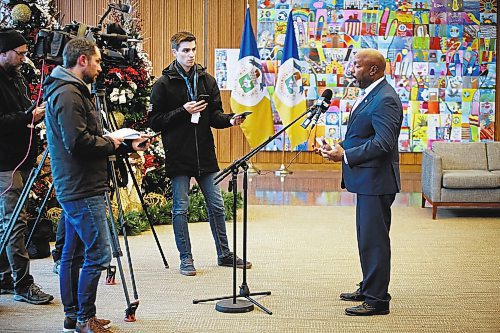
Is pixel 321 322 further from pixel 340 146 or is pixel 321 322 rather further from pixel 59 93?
pixel 59 93

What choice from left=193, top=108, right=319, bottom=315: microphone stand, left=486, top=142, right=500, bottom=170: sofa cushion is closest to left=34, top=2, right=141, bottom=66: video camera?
left=193, top=108, right=319, bottom=315: microphone stand

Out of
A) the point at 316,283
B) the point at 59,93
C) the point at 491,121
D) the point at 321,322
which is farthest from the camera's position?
the point at 491,121

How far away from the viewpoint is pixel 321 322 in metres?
4.82

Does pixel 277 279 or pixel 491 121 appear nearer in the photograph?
pixel 277 279

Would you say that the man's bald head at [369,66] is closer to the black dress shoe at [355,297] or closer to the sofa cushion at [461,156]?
the black dress shoe at [355,297]

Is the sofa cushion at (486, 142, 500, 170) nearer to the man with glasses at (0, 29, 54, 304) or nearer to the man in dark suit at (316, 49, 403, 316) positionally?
the man in dark suit at (316, 49, 403, 316)

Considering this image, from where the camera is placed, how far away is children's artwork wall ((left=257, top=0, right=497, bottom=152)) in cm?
1244

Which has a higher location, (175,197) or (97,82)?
(97,82)

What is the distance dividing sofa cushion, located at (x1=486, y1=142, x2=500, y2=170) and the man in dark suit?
4565 mm

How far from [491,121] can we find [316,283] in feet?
24.6

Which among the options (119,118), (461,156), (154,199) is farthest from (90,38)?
(461,156)

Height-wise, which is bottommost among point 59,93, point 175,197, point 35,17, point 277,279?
point 277,279

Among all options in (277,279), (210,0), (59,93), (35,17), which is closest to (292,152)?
(210,0)

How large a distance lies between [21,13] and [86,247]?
3348 mm
